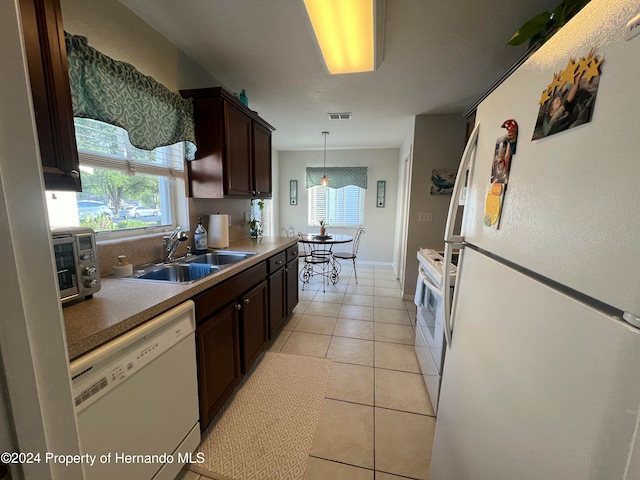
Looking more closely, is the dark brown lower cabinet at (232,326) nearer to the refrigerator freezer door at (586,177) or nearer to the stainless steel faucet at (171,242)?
the stainless steel faucet at (171,242)

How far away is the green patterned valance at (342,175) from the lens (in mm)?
5316

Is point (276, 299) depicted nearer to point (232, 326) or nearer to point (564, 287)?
point (232, 326)

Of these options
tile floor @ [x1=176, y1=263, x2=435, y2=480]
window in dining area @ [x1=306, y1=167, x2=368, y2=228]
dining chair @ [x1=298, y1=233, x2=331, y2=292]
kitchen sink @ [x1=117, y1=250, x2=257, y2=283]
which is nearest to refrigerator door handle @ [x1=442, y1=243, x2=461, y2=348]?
tile floor @ [x1=176, y1=263, x2=435, y2=480]

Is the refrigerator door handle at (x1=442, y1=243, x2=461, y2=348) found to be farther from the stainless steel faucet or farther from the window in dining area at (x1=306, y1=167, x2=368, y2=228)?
the window in dining area at (x1=306, y1=167, x2=368, y2=228)

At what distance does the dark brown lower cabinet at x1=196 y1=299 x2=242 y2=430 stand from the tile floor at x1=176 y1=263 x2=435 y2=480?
318mm

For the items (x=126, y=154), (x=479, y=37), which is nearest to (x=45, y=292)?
(x=126, y=154)

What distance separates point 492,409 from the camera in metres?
0.74

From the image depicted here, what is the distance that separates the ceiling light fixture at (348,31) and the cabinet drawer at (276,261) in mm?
1651

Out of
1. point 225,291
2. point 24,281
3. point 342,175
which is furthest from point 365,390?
point 342,175

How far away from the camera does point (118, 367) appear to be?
89cm

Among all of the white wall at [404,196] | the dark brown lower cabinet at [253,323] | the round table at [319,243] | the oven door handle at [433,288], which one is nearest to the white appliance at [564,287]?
the oven door handle at [433,288]

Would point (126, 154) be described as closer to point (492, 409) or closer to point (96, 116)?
point (96, 116)

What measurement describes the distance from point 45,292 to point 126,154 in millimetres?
1612

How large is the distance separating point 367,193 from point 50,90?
4942mm
